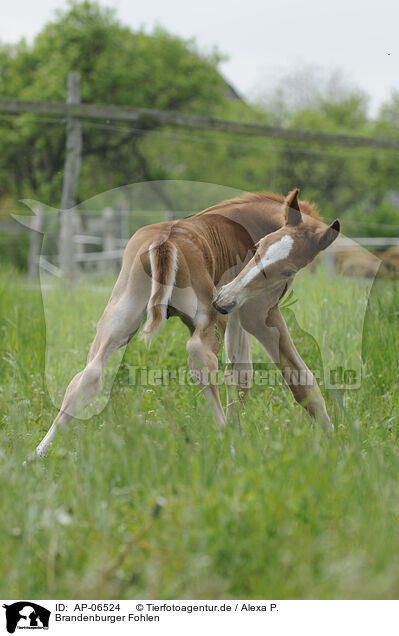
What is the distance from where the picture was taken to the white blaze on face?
10.7ft

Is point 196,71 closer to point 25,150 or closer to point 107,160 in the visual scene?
point 107,160

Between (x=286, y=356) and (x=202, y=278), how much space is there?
708 mm

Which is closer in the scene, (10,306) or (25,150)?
(10,306)

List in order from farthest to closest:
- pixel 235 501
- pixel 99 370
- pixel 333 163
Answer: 1. pixel 333 163
2. pixel 99 370
3. pixel 235 501

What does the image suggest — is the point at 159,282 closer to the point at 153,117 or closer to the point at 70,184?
the point at 153,117

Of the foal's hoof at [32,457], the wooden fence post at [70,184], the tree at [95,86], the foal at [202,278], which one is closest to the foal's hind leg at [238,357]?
the foal at [202,278]

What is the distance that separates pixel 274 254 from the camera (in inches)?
128

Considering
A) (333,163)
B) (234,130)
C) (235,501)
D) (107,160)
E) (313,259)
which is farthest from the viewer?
(333,163)

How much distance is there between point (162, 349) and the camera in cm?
513

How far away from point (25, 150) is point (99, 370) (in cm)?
2399

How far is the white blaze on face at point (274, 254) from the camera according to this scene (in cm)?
325

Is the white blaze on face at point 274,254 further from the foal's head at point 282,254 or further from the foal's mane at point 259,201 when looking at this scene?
the foal's mane at point 259,201

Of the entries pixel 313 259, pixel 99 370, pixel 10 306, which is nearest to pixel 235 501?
pixel 99 370
